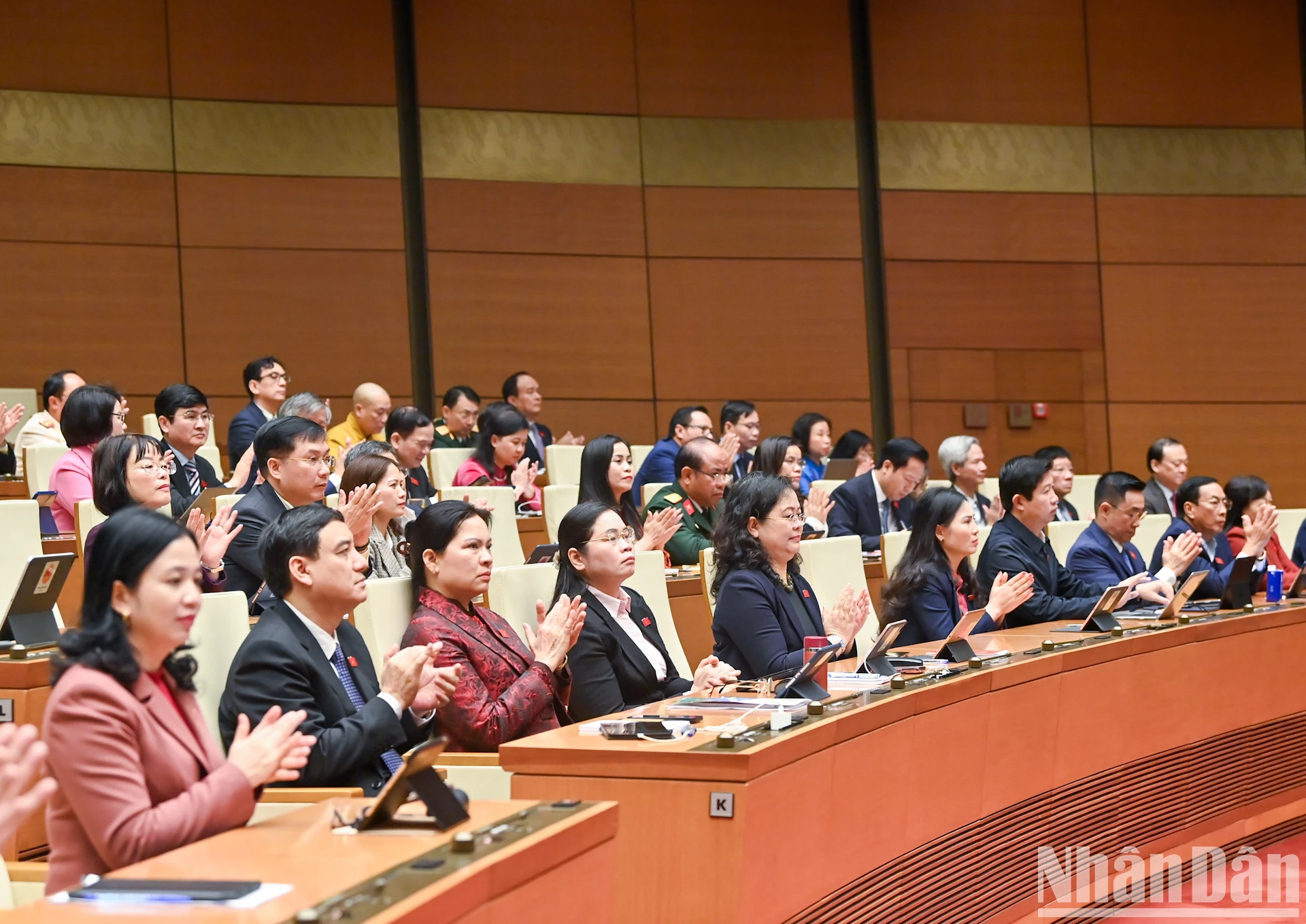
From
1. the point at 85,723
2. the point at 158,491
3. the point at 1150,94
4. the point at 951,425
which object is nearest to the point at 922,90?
the point at 1150,94

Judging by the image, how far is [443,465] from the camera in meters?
6.20

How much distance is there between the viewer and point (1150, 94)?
8.35 m

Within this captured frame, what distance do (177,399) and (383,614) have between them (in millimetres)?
2315

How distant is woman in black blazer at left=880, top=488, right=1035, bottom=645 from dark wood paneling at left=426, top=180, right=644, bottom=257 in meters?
4.36

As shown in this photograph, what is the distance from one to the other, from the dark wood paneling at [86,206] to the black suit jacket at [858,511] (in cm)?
371

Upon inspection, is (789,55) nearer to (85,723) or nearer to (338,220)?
(338,220)

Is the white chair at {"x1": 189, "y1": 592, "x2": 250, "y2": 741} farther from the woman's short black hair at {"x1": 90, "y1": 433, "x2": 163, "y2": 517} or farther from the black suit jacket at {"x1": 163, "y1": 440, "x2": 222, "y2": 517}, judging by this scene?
the black suit jacket at {"x1": 163, "y1": 440, "x2": 222, "y2": 517}

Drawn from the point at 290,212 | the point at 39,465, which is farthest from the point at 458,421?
the point at 39,465

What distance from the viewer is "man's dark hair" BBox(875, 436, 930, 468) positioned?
595cm

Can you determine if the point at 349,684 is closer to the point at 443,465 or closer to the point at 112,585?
the point at 112,585

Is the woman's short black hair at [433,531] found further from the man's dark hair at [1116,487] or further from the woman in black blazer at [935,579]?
the man's dark hair at [1116,487]

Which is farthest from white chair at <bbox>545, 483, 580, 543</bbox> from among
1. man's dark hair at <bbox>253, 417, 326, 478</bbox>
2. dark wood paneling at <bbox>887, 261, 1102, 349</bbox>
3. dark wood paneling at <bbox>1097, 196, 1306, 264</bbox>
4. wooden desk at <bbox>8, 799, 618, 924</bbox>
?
dark wood paneling at <bbox>1097, 196, 1306, 264</bbox>

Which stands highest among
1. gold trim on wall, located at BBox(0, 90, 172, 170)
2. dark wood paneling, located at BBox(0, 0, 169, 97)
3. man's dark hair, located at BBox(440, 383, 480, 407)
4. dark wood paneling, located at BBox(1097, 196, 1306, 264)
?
dark wood paneling, located at BBox(0, 0, 169, 97)

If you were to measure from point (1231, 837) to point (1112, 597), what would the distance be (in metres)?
0.75
